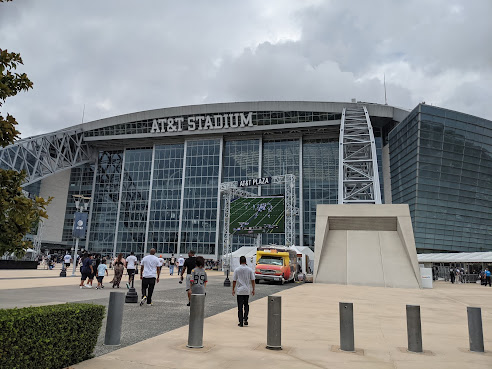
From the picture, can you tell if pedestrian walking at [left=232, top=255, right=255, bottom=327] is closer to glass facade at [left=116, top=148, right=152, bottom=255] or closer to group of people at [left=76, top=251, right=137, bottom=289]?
group of people at [left=76, top=251, right=137, bottom=289]

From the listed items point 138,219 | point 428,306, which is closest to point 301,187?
point 138,219

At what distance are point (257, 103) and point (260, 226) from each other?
26488 millimetres

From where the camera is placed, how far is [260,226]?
43125 millimetres

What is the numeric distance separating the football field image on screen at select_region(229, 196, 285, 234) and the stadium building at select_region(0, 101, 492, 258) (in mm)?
16703

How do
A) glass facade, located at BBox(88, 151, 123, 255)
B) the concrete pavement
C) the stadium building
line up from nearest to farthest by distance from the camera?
the concrete pavement
the stadium building
glass facade, located at BBox(88, 151, 123, 255)

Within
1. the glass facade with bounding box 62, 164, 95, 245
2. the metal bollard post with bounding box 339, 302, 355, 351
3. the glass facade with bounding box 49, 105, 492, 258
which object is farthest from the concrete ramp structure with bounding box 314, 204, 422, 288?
the glass facade with bounding box 62, 164, 95, 245

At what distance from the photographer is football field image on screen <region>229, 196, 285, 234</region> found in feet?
140

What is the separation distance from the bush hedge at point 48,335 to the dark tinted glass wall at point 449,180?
51127 millimetres

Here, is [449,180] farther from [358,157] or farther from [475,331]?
[475,331]

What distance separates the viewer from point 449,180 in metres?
51.0

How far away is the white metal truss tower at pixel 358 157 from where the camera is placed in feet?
159

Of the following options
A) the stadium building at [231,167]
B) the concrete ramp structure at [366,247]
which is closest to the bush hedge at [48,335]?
the concrete ramp structure at [366,247]

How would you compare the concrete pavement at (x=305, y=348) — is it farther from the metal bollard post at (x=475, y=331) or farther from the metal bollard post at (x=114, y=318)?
the metal bollard post at (x=114, y=318)

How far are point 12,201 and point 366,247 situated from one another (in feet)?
82.5
